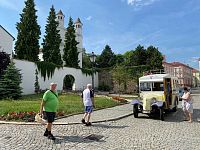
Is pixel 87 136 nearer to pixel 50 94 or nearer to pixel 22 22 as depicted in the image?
pixel 50 94

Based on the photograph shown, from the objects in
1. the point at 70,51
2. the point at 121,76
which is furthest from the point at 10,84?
the point at 70,51

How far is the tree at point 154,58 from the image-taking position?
50294 mm

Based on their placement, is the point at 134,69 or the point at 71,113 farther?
the point at 134,69

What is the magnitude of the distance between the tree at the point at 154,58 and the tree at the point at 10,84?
101 ft

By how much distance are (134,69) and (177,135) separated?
39149 mm

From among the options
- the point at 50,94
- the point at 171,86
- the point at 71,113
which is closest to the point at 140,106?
the point at 171,86

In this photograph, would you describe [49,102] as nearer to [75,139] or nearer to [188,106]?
[75,139]

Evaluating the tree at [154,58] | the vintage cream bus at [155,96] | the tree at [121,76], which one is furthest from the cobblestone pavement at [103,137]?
the tree at [154,58]

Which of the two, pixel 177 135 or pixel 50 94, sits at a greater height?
pixel 50 94

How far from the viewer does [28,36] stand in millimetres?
38594

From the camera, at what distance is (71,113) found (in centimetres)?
1398

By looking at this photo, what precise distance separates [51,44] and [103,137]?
3805cm

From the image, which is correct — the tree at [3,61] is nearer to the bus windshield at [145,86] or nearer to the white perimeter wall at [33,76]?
the white perimeter wall at [33,76]

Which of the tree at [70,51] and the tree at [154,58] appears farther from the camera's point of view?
the tree at [154,58]
